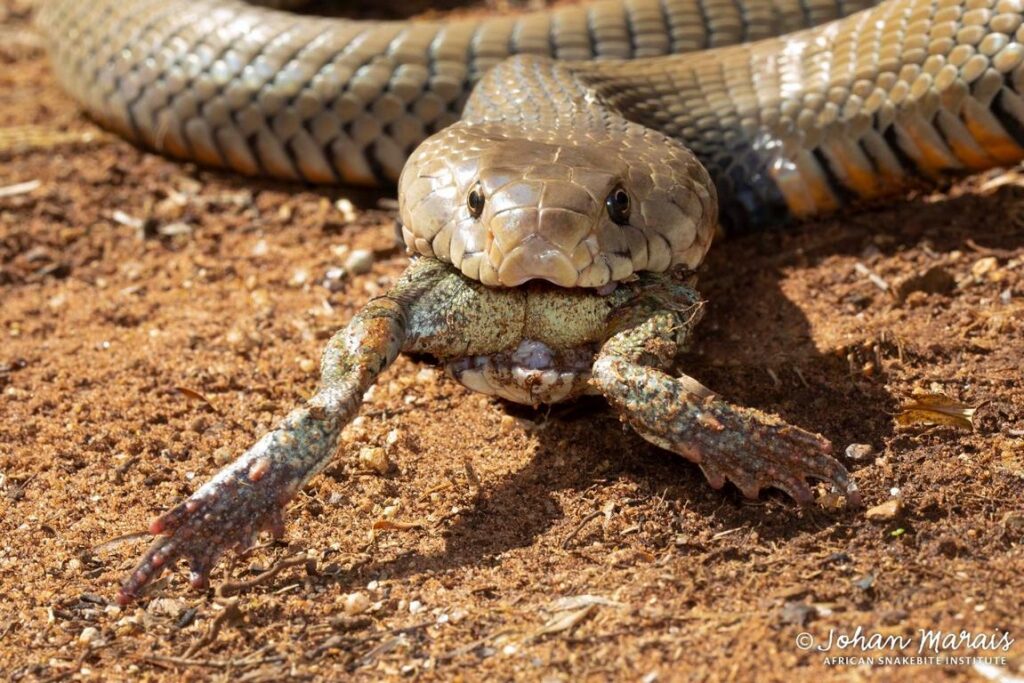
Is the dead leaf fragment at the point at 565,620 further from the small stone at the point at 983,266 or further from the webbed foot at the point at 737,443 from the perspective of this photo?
the small stone at the point at 983,266

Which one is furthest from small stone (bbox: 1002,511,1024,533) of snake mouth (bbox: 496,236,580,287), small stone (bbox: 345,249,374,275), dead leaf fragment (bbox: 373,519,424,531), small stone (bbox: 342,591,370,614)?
small stone (bbox: 345,249,374,275)

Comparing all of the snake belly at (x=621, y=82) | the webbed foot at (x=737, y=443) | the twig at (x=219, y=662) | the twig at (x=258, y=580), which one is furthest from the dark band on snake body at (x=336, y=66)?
the twig at (x=219, y=662)

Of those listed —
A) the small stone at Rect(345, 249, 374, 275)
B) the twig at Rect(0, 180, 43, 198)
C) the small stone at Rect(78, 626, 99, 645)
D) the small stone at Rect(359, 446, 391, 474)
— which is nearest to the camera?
the small stone at Rect(78, 626, 99, 645)

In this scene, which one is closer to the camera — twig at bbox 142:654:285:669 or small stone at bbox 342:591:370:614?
twig at bbox 142:654:285:669

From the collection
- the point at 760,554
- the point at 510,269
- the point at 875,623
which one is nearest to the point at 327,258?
the point at 510,269

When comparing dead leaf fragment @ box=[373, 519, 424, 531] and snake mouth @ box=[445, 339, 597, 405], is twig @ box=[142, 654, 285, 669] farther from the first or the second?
snake mouth @ box=[445, 339, 597, 405]

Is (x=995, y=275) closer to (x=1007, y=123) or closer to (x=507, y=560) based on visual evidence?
(x=1007, y=123)
